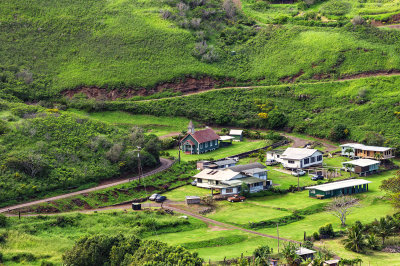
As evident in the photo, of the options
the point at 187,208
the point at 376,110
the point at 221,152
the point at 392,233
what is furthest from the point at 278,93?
the point at 392,233

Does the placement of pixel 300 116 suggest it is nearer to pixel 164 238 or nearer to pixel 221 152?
pixel 221 152

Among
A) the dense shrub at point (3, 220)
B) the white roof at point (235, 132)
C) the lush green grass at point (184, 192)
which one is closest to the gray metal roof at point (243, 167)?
the lush green grass at point (184, 192)

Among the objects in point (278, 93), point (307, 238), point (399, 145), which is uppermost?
point (278, 93)

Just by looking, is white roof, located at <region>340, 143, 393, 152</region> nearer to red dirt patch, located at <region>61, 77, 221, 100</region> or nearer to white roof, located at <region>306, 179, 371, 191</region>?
white roof, located at <region>306, 179, 371, 191</region>

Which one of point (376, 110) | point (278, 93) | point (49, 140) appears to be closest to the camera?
point (49, 140)

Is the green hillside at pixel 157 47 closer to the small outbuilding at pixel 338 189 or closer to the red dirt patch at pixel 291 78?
the red dirt patch at pixel 291 78

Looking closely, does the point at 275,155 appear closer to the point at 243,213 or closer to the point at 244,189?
the point at 244,189

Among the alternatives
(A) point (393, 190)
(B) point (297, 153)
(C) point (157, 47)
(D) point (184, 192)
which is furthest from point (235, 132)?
(C) point (157, 47)
